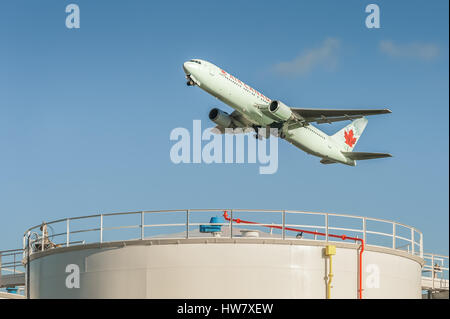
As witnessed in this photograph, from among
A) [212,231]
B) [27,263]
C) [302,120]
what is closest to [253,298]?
[212,231]

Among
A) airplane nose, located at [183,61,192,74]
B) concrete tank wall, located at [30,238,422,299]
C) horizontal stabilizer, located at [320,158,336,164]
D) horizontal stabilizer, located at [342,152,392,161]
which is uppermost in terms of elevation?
airplane nose, located at [183,61,192,74]

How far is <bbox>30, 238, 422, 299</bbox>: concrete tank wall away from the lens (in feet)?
80.4

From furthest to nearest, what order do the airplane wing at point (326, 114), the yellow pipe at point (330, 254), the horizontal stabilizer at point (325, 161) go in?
the horizontal stabilizer at point (325, 161) → the airplane wing at point (326, 114) → the yellow pipe at point (330, 254)

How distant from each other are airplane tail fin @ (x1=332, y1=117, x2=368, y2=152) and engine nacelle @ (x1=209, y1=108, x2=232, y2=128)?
1625cm

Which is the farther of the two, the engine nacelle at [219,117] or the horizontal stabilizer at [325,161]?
the horizontal stabilizer at [325,161]

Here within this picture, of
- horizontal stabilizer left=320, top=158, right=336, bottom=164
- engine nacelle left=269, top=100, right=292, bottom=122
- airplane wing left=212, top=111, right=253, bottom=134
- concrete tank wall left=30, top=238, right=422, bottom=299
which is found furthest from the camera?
horizontal stabilizer left=320, top=158, right=336, bottom=164

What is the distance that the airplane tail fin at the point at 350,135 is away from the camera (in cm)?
7588

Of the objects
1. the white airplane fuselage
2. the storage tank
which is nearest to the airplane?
the white airplane fuselage

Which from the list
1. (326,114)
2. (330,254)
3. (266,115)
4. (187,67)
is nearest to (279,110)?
(266,115)

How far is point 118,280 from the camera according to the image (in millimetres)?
25375

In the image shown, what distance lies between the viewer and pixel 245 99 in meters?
57.1

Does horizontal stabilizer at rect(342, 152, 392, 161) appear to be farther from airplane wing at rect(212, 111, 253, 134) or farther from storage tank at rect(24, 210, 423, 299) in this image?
storage tank at rect(24, 210, 423, 299)

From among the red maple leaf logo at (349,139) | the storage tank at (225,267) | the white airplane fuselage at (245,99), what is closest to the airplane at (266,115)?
the white airplane fuselage at (245,99)

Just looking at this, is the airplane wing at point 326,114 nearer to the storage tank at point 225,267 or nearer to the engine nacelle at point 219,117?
the engine nacelle at point 219,117
